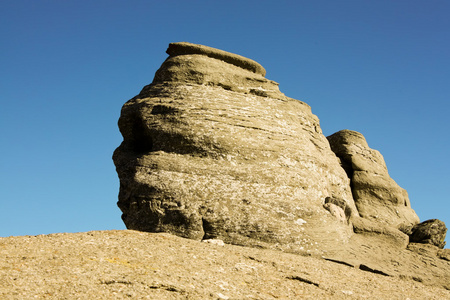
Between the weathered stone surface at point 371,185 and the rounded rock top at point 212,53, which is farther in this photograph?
the weathered stone surface at point 371,185

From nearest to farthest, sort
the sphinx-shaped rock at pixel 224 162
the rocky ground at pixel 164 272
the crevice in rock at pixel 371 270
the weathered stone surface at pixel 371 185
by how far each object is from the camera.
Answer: the rocky ground at pixel 164 272, the sphinx-shaped rock at pixel 224 162, the crevice in rock at pixel 371 270, the weathered stone surface at pixel 371 185

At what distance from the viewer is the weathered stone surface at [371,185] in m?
14.3

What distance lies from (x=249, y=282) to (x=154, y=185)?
3.46 meters

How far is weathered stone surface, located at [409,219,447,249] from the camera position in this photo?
13.1 m

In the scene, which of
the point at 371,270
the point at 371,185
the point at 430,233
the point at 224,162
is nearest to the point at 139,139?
the point at 224,162

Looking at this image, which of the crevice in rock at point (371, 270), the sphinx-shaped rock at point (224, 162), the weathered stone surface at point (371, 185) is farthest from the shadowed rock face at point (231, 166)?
the crevice in rock at point (371, 270)

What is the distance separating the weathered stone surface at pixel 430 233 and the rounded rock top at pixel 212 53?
6387 millimetres

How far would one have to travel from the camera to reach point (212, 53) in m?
13.2

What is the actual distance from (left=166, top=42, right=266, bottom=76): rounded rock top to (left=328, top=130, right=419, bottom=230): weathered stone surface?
419 cm

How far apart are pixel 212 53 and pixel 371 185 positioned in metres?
6.29

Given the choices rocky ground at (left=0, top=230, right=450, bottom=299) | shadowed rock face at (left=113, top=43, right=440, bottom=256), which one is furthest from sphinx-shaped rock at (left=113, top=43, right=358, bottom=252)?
rocky ground at (left=0, top=230, right=450, bottom=299)

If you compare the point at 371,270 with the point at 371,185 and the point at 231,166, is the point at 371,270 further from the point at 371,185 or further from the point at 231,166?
the point at 371,185

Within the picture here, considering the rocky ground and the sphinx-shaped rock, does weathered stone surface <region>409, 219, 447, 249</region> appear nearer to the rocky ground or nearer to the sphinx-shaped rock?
the sphinx-shaped rock

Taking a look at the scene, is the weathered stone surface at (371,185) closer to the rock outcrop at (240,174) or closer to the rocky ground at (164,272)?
the rock outcrop at (240,174)
